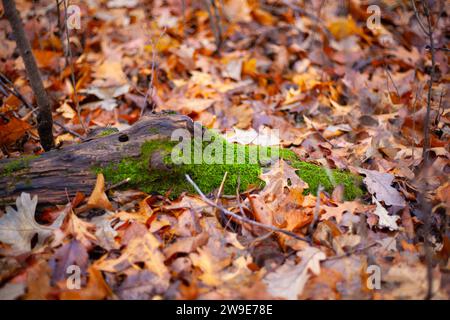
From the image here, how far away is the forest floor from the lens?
6.46ft

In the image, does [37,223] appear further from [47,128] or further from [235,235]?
[235,235]

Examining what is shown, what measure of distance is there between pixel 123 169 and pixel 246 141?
1.25m

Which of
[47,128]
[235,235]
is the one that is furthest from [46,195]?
[235,235]

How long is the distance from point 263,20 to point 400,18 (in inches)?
77.6

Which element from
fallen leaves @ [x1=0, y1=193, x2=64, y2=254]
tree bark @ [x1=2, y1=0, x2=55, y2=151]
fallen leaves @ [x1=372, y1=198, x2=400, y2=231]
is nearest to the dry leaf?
fallen leaves @ [x1=0, y1=193, x2=64, y2=254]

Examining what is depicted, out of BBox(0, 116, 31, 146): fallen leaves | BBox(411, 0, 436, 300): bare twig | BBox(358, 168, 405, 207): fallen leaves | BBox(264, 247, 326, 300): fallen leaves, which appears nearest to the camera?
BBox(411, 0, 436, 300): bare twig

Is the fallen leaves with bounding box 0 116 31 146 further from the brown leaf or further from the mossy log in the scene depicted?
the brown leaf

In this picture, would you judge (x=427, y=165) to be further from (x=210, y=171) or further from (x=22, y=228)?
(x=22, y=228)

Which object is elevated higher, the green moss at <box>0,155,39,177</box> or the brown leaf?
the green moss at <box>0,155,39,177</box>

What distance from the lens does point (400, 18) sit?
5.24m

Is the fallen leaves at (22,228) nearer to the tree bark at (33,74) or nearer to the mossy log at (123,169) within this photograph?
the mossy log at (123,169)

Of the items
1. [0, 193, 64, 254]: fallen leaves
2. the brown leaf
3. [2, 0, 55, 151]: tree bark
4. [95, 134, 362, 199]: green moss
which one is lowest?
the brown leaf

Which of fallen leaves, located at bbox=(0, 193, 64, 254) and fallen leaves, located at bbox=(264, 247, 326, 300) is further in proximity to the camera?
fallen leaves, located at bbox=(0, 193, 64, 254)

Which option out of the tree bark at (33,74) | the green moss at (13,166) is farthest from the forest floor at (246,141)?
the green moss at (13,166)
